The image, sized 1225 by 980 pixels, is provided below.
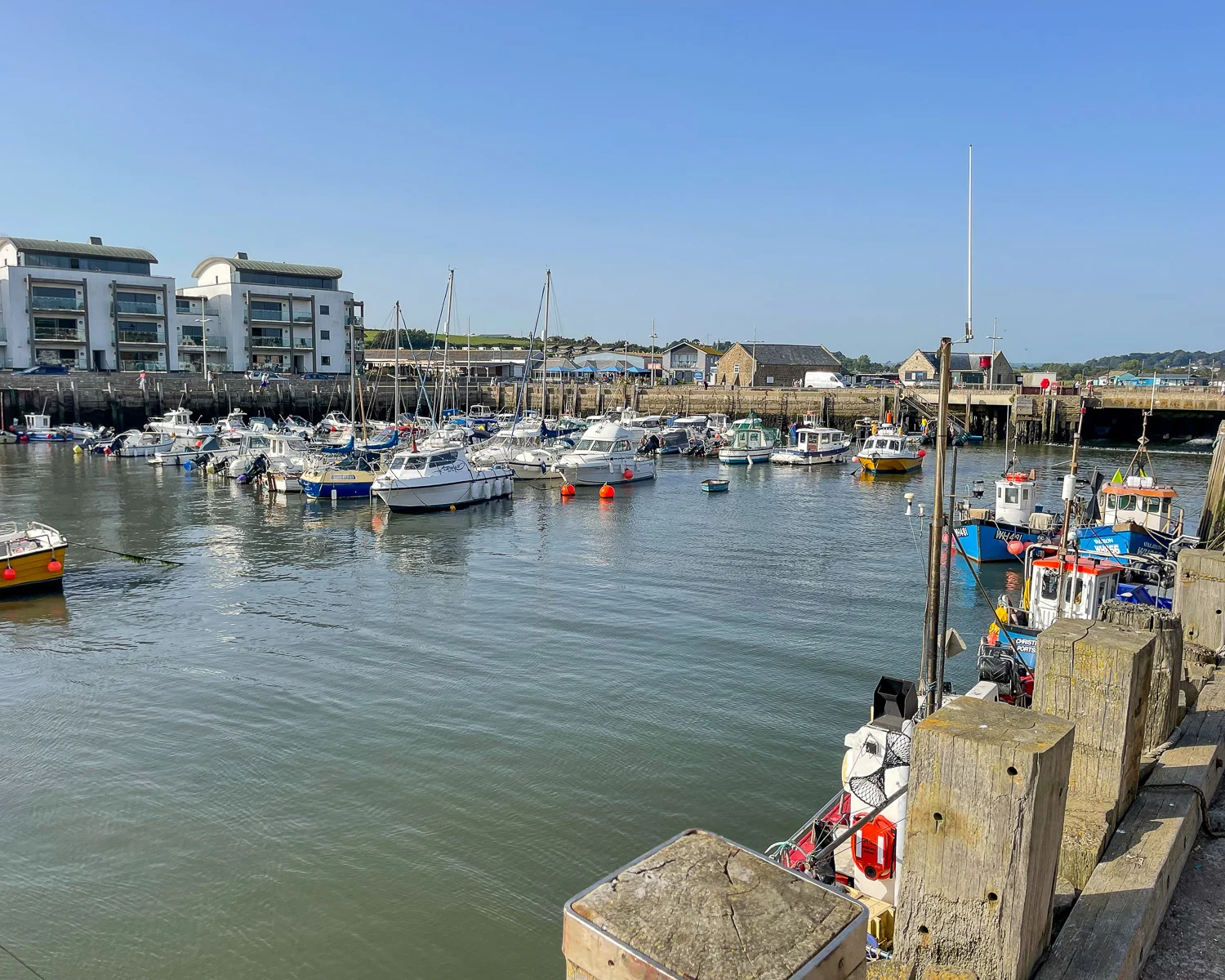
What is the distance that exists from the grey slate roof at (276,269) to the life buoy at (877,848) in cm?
9606

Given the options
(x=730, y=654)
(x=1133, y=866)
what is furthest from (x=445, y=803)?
(x=1133, y=866)

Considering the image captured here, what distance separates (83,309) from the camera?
80.9 meters

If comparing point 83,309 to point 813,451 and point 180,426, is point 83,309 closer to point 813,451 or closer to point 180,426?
point 180,426

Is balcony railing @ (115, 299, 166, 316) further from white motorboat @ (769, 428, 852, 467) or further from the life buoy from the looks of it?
the life buoy

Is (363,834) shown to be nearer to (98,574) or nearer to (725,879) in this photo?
(725,879)

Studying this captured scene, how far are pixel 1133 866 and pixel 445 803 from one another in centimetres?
972

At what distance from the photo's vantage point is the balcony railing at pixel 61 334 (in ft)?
261

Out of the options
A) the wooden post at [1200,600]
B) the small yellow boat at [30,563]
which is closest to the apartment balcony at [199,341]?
the small yellow boat at [30,563]

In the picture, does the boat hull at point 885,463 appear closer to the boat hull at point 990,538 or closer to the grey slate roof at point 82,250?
the boat hull at point 990,538

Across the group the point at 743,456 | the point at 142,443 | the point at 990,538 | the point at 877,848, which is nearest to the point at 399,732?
the point at 877,848

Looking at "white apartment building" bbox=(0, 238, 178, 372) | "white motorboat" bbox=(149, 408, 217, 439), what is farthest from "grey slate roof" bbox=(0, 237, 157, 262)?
"white motorboat" bbox=(149, 408, 217, 439)

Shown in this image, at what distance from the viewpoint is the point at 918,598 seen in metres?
24.8

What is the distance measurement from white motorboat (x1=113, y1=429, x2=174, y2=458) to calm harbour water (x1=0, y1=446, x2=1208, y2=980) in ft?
99.1

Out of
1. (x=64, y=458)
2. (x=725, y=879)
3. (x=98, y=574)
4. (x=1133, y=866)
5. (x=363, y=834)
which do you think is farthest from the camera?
(x=64, y=458)
